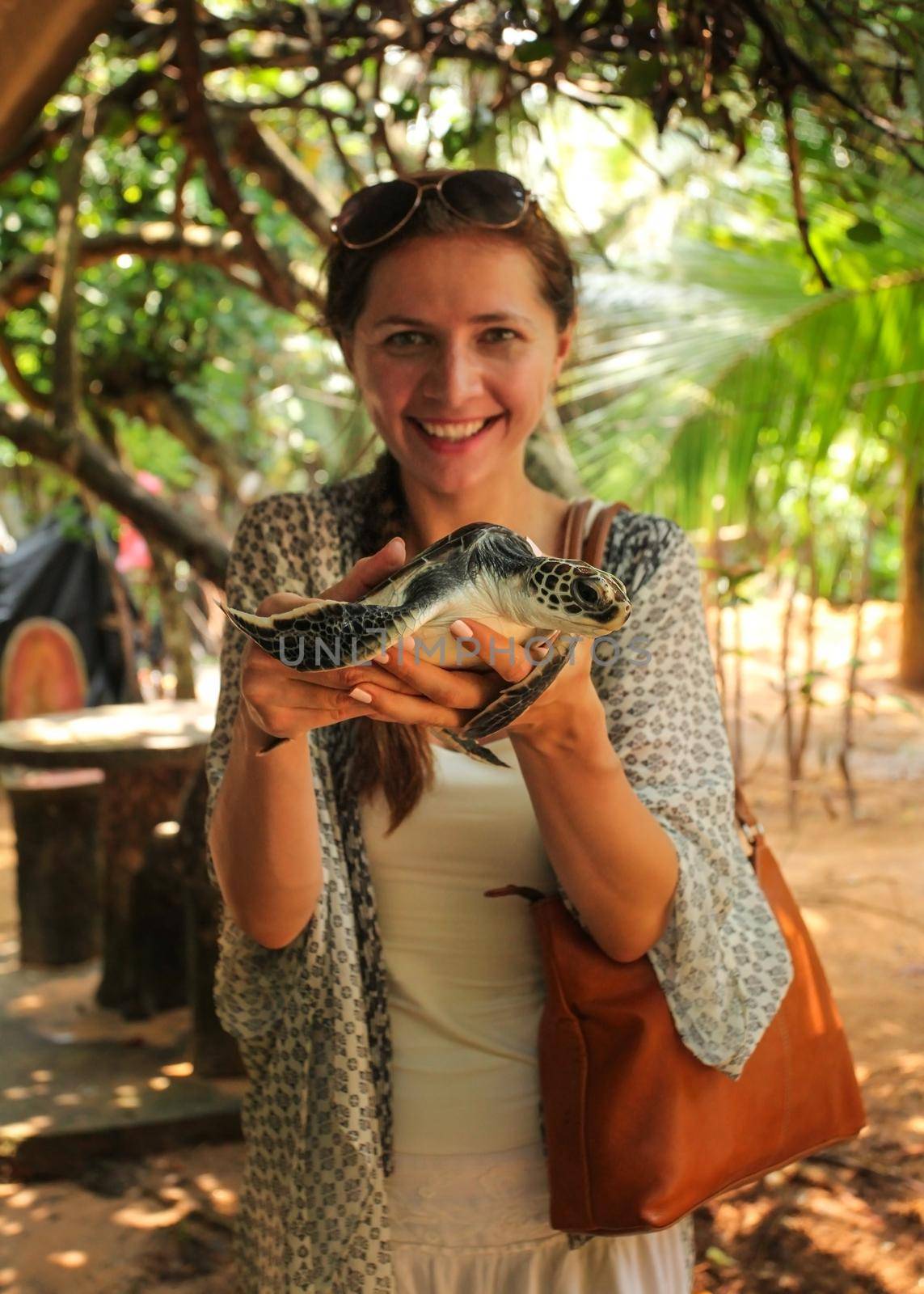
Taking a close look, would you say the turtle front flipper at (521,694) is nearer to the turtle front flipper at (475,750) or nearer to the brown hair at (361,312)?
the turtle front flipper at (475,750)

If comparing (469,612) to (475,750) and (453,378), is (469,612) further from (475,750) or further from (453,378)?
(453,378)

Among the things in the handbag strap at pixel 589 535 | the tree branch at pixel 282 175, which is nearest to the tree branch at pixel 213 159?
the tree branch at pixel 282 175

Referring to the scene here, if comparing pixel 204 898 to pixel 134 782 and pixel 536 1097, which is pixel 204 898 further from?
pixel 536 1097

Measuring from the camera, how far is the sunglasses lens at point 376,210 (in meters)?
1.57

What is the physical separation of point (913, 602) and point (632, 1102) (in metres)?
10.2

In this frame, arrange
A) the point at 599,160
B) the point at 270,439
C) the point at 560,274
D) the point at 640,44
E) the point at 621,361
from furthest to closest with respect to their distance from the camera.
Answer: the point at 270,439
the point at 599,160
the point at 621,361
the point at 640,44
the point at 560,274

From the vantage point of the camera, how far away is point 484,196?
5.13ft

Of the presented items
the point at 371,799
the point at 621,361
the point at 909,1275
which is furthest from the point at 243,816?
the point at 621,361

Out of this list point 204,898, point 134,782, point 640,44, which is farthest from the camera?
point 134,782

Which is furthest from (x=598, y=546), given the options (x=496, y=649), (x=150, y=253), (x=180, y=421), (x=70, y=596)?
(x=70, y=596)

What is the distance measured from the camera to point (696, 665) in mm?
1537

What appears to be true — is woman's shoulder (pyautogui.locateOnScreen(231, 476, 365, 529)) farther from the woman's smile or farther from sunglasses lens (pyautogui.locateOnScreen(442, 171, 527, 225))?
sunglasses lens (pyautogui.locateOnScreen(442, 171, 527, 225))

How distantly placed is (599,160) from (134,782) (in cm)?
810

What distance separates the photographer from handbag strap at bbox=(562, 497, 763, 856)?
1.57m
